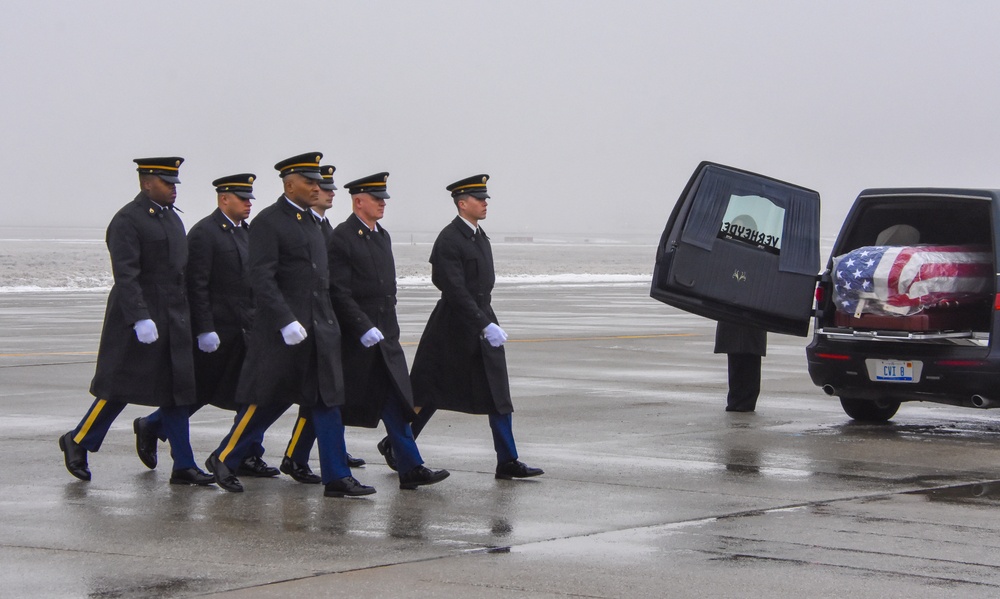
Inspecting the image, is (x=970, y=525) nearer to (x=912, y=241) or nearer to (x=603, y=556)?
(x=603, y=556)

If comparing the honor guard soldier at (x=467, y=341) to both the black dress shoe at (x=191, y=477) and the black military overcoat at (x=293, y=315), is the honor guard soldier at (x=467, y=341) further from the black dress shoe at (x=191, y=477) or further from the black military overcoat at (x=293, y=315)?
the black dress shoe at (x=191, y=477)

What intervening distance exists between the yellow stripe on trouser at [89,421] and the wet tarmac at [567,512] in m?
0.28

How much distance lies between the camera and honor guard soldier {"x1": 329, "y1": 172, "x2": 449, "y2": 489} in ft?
27.7

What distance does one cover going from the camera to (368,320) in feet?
27.6

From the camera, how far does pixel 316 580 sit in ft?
19.5

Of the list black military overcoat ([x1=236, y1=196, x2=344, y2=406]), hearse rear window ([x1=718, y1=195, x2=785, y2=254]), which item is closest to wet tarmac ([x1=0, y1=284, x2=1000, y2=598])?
black military overcoat ([x1=236, y1=196, x2=344, y2=406])

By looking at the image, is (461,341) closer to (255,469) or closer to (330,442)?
(330,442)

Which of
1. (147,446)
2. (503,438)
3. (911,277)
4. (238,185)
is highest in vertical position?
(238,185)

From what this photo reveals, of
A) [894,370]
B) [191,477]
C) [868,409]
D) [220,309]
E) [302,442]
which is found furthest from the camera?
[868,409]

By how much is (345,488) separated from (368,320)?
102 cm

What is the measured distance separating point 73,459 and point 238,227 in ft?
6.13

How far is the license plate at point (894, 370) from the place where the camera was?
10727mm

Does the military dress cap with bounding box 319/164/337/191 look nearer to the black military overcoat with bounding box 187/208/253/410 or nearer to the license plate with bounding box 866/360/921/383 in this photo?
the black military overcoat with bounding box 187/208/253/410

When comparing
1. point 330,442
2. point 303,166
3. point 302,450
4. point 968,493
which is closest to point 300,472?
point 302,450
